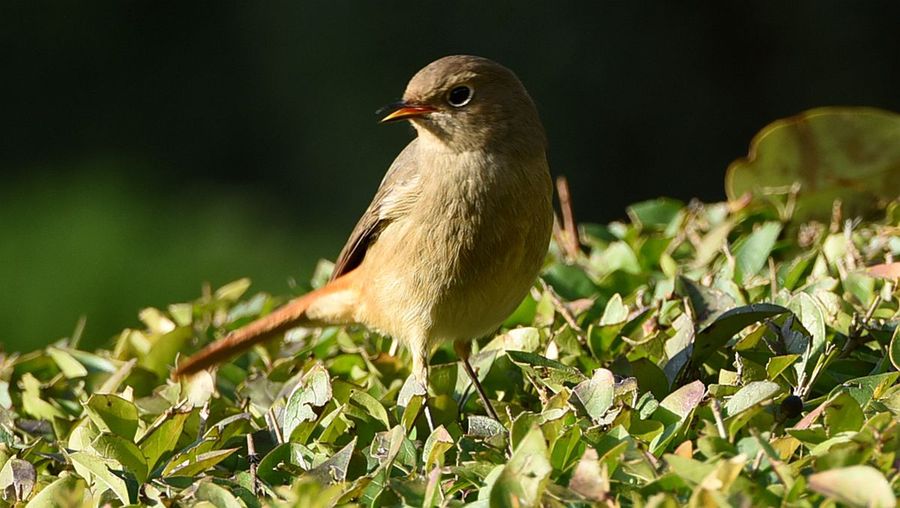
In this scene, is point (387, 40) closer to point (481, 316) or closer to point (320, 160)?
point (320, 160)

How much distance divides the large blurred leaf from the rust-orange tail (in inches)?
63.0

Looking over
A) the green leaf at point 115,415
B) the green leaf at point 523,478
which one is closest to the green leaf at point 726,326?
the green leaf at point 523,478

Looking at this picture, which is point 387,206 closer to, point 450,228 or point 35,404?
point 450,228

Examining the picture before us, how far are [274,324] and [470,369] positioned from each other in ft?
2.97

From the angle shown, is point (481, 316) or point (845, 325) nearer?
point (845, 325)

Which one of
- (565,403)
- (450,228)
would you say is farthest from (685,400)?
(450,228)

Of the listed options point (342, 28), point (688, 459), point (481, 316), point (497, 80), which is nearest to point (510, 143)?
point (497, 80)

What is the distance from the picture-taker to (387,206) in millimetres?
4035

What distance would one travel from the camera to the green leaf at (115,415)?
298 centimetres

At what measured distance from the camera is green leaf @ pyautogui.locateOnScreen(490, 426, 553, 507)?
2.25 meters

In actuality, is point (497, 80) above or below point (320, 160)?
above

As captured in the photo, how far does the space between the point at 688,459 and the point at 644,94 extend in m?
8.10

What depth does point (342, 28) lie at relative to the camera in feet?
34.2

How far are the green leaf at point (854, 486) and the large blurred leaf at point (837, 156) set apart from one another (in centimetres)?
238
